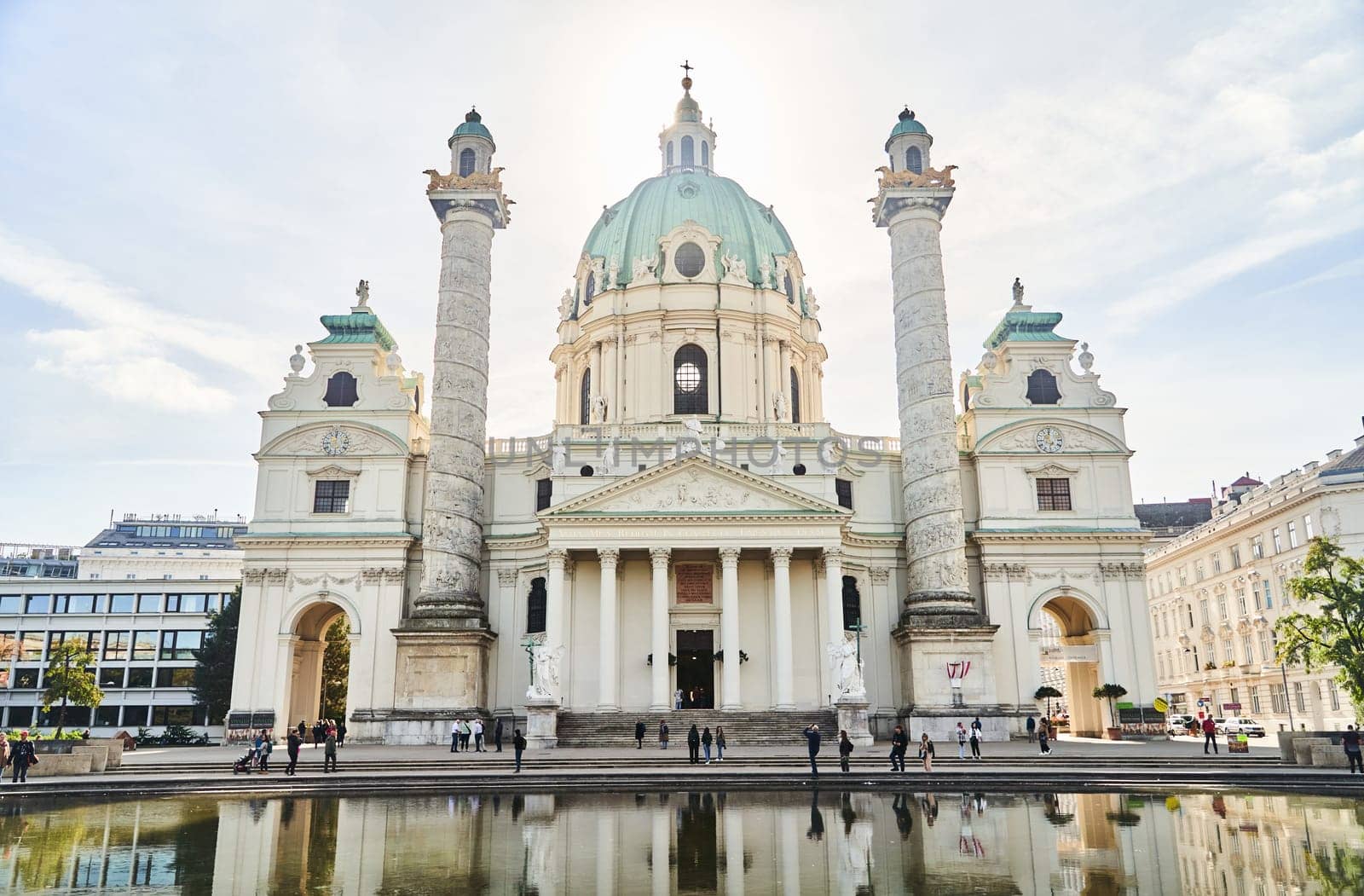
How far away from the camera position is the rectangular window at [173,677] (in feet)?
239

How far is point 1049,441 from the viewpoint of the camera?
44844 mm

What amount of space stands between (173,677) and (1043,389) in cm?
6242

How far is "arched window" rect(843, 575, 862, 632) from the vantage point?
144 ft

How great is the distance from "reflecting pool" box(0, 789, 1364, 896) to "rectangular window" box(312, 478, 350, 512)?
23.9 meters

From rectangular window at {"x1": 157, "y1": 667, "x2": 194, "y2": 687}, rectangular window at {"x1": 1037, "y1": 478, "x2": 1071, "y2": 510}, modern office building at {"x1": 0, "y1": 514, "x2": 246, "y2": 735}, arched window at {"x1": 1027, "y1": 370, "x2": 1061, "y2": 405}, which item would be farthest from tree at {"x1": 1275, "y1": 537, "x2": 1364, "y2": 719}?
rectangular window at {"x1": 157, "y1": 667, "x2": 194, "y2": 687}

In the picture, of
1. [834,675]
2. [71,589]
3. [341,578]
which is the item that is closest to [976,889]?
[834,675]

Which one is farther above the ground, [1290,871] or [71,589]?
[71,589]

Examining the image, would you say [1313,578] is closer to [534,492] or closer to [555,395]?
[534,492]

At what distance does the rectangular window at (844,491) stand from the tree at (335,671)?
2900cm

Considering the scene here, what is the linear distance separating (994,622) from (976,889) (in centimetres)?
3364

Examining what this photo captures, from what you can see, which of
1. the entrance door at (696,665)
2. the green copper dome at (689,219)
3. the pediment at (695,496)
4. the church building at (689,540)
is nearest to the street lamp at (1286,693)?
the church building at (689,540)

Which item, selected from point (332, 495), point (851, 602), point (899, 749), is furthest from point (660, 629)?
point (332, 495)

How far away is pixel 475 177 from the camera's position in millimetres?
43688

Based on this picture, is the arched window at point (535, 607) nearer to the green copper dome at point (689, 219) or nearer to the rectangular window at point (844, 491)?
the rectangular window at point (844, 491)
